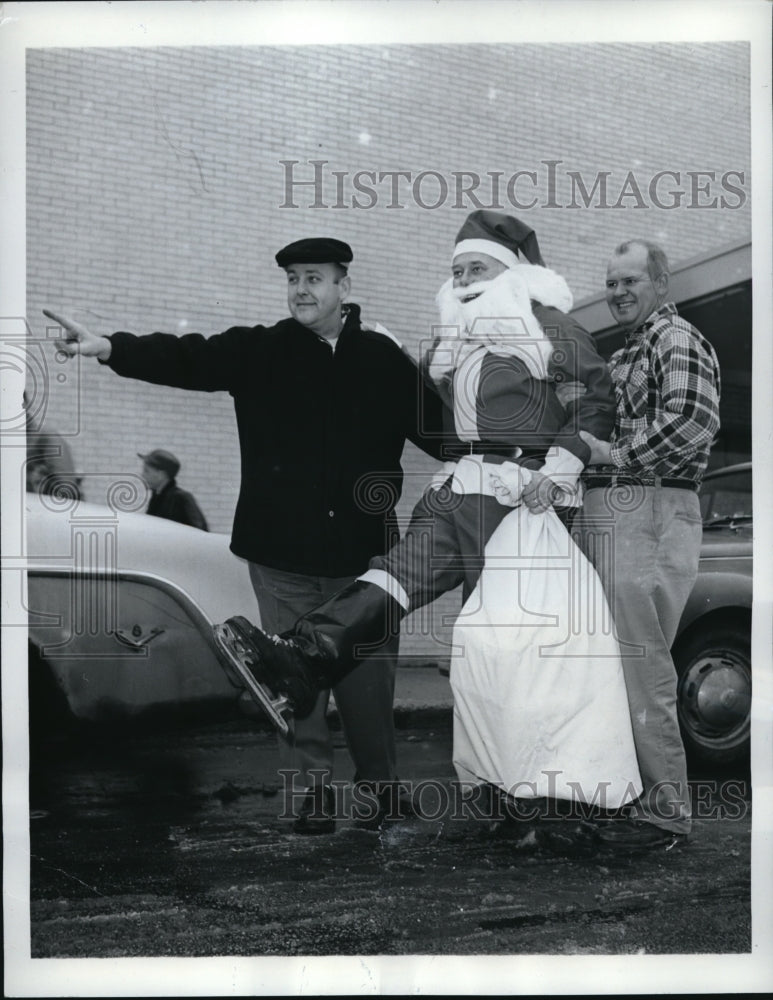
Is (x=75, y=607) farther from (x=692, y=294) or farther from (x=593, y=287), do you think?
(x=692, y=294)

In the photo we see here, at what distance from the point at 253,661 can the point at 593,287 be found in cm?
179

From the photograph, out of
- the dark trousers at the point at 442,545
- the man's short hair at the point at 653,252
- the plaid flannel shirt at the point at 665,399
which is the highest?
the man's short hair at the point at 653,252

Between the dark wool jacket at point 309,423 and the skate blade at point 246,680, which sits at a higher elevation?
the dark wool jacket at point 309,423

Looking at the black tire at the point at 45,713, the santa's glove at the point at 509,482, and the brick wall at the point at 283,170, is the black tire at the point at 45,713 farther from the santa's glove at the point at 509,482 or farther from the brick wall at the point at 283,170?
the santa's glove at the point at 509,482

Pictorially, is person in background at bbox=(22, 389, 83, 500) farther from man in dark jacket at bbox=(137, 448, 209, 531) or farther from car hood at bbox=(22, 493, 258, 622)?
man in dark jacket at bbox=(137, 448, 209, 531)

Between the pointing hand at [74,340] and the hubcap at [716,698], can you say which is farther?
the hubcap at [716,698]

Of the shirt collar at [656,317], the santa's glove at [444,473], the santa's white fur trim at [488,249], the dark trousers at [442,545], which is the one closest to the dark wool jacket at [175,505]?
the dark trousers at [442,545]

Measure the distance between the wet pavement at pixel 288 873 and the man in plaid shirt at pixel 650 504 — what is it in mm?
268

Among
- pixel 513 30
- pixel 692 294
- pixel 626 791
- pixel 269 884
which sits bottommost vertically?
pixel 269 884

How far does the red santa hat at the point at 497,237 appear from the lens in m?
4.05

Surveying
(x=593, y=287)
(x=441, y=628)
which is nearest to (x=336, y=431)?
(x=441, y=628)

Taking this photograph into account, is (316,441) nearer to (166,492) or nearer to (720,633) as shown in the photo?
(166,492)

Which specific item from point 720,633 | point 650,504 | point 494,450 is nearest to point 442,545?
point 494,450

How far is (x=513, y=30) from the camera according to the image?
403 centimetres
